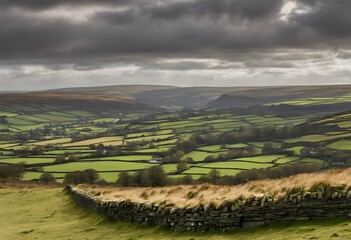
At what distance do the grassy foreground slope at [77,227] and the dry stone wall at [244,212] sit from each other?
376 millimetres

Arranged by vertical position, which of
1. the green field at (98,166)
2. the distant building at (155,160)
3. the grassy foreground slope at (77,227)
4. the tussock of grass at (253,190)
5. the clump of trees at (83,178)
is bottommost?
the distant building at (155,160)

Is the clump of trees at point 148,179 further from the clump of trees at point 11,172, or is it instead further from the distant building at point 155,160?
the distant building at point 155,160

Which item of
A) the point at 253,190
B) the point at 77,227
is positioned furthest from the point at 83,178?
the point at 253,190

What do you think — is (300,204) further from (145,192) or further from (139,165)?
(139,165)

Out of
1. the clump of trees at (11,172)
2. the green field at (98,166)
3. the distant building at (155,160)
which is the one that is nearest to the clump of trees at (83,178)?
the clump of trees at (11,172)

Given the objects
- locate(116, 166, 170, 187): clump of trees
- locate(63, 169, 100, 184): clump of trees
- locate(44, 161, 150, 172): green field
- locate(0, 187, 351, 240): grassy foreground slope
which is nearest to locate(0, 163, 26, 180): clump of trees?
locate(44, 161, 150, 172): green field

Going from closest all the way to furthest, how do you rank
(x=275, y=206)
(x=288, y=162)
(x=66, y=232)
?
(x=275, y=206) → (x=66, y=232) → (x=288, y=162)

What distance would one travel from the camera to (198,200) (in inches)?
765

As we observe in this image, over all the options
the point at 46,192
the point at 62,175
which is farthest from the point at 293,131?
the point at 46,192

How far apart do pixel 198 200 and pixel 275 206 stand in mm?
4203

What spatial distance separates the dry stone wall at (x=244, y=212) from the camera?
15.7 meters

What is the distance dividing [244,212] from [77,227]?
38.0 ft

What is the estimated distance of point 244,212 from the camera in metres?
17.3

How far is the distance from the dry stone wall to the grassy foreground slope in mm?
376
